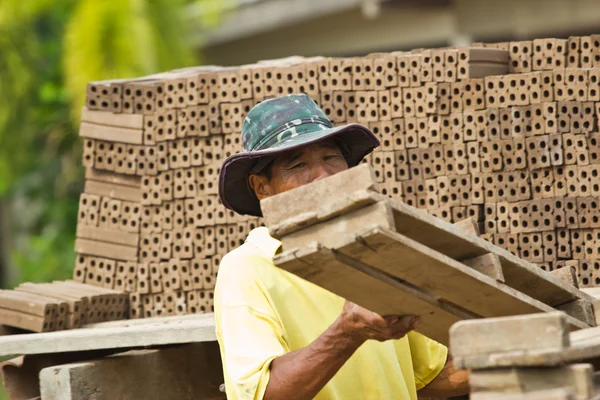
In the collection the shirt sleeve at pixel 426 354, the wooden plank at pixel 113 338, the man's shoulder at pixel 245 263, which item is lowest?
the wooden plank at pixel 113 338

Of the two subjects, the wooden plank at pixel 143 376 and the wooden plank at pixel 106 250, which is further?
the wooden plank at pixel 106 250

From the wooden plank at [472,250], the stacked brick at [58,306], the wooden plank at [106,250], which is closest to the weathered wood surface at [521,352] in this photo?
the wooden plank at [472,250]

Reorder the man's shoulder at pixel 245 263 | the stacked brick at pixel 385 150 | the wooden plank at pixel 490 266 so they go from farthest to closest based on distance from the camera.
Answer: the stacked brick at pixel 385 150, the man's shoulder at pixel 245 263, the wooden plank at pixel 490 266

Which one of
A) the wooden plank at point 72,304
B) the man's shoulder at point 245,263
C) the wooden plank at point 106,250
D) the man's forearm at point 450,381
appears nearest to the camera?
the man's shoulder at point 245,263

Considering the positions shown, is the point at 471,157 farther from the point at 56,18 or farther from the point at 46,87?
the point at 56,18

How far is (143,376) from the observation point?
5.50 metres

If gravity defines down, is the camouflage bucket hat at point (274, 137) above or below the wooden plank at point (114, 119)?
above

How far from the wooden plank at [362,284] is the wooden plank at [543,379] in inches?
20.4

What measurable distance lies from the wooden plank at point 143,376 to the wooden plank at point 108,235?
1185mm

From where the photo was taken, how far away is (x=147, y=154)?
6.78 meters

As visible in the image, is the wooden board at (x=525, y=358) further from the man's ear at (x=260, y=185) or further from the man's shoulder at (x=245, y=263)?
the man's ear at (x=260, y=185)

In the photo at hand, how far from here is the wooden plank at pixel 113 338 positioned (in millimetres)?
5273

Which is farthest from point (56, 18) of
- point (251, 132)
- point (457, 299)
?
point (457, 299)

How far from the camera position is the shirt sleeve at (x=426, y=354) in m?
4.34
